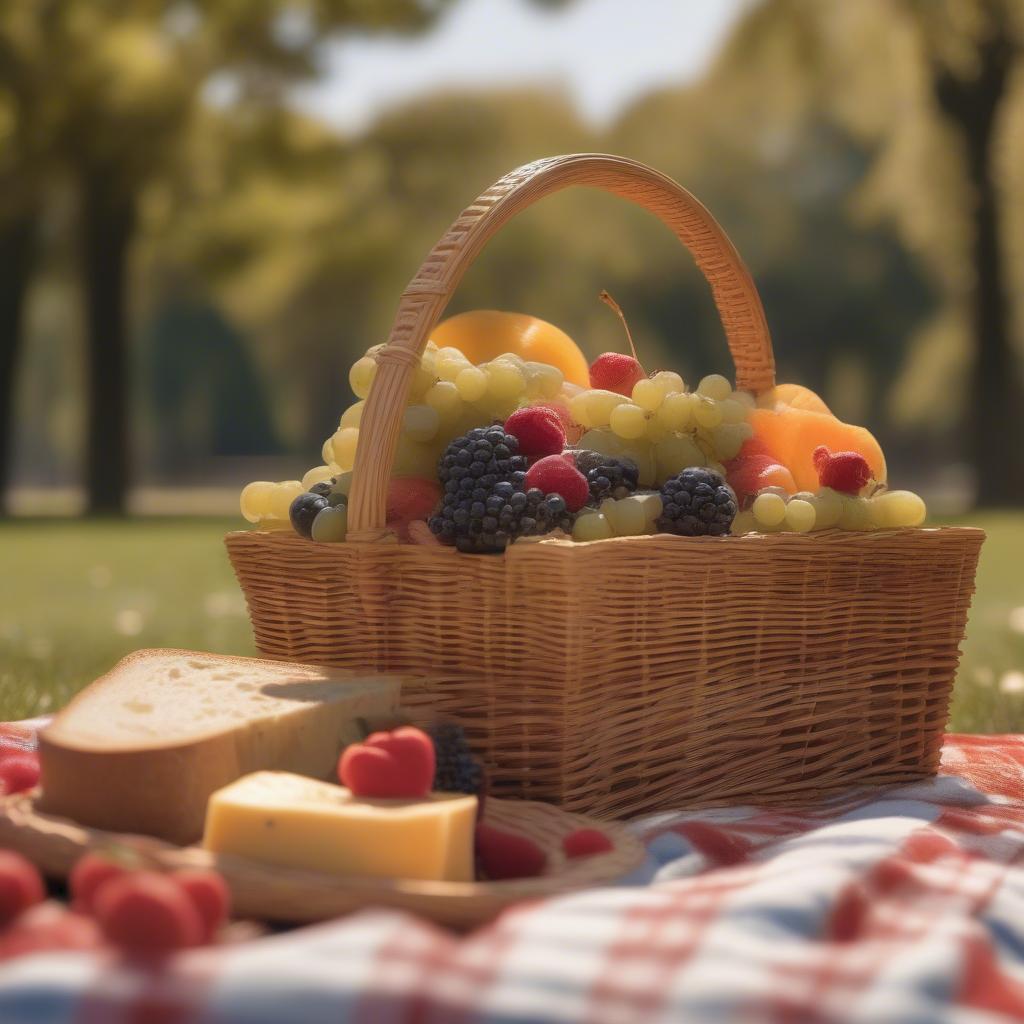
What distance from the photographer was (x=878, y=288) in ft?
90.7

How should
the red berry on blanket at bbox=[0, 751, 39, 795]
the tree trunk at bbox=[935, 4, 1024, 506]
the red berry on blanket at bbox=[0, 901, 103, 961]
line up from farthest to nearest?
the tree trunk at bbox=[935, 4, 1024, 506], the red berry on blanket at bbox=[0, 751, 39, 795], the red berry on blanket at bbox=[0, 901, 103, 961]

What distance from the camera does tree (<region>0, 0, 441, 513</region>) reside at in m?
11.8

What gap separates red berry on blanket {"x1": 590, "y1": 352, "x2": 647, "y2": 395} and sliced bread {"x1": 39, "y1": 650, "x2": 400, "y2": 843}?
725 mm

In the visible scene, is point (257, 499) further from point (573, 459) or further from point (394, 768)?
point (394, 768)

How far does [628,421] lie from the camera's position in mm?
2068

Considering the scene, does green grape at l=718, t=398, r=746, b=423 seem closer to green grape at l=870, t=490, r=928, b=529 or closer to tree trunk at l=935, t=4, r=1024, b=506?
green grape at l=870, t=490, r=928, b=529

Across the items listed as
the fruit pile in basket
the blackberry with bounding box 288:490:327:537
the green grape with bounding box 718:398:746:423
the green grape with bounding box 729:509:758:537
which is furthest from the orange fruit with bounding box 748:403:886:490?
the blackberry with bounding box 288:490:327:537

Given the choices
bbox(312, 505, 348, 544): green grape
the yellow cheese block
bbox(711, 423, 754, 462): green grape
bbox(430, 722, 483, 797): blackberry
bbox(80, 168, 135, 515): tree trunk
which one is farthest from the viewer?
bbox(80, 168, 135, 515): tree trunk

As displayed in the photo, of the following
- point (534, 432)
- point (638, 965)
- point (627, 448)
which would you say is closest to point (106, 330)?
point (627, 448)

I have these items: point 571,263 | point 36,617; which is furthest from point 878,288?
point 36,617

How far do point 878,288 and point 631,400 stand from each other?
2682cm

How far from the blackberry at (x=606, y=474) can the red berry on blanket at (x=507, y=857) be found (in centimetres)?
60

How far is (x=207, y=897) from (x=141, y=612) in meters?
3.90

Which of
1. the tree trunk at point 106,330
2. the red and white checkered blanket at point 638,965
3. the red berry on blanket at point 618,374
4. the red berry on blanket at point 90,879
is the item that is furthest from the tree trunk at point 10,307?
the red and white checkered blanket at point 638,965
